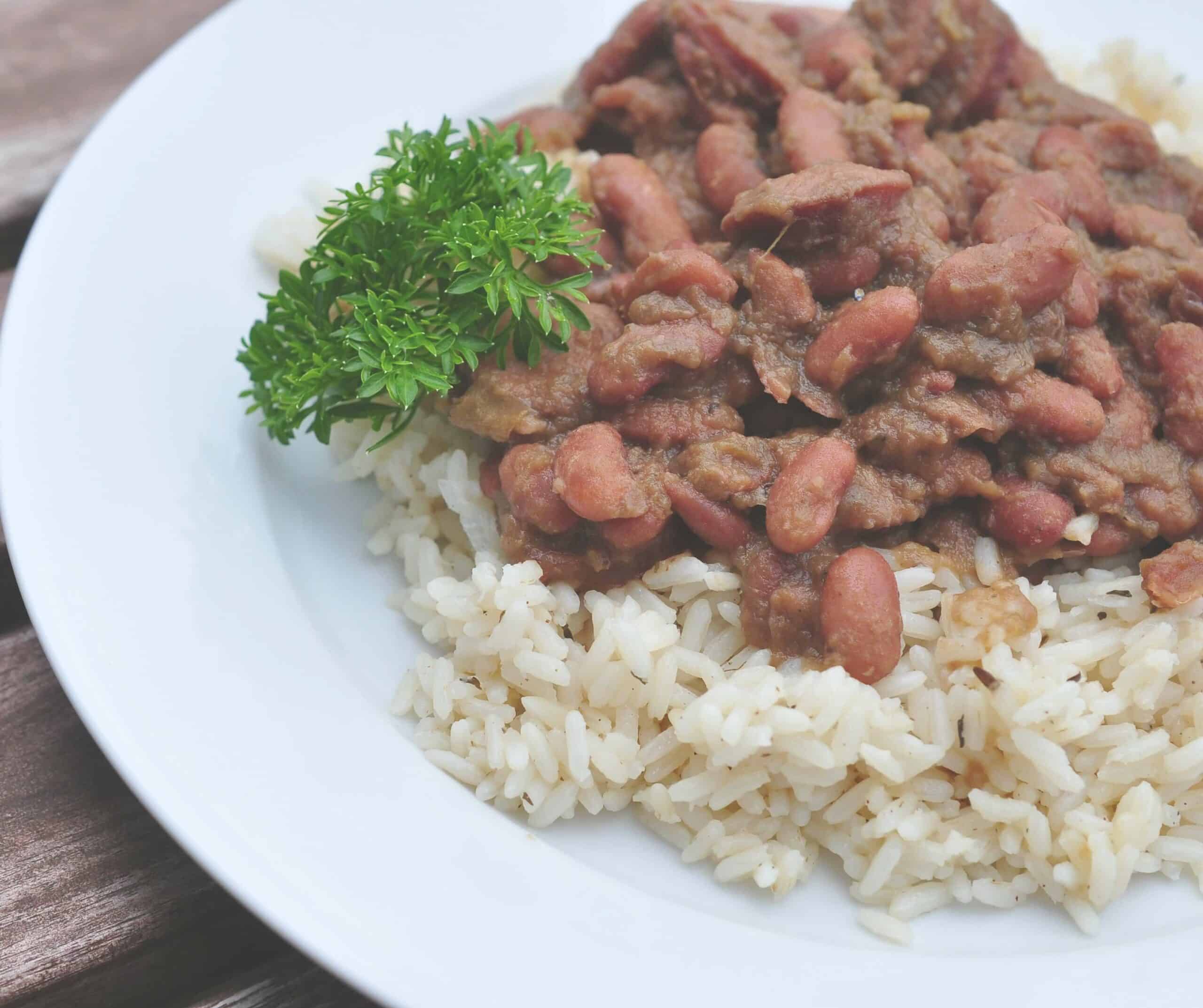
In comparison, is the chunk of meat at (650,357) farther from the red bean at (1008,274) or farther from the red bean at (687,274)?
the red bean at (1008,274)

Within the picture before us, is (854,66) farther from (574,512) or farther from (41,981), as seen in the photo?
(41,981)

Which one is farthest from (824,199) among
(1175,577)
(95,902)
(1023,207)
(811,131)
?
(95,902)

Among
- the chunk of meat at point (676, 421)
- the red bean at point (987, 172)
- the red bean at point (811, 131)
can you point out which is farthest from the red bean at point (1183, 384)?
the chunk of meat at point (676, 421)

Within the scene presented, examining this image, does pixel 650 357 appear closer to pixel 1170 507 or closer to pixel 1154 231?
pixel 1170 507

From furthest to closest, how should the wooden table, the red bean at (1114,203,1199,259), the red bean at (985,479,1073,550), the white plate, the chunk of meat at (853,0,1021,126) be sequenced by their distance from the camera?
the chunk of meat at (853,0,1021,126) < the red bean at (1114,203,1199,259) < the red bean at (985,479,1073,550) < the wooden table < the white plate

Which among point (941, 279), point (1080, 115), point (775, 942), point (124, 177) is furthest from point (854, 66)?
point (775, 942)

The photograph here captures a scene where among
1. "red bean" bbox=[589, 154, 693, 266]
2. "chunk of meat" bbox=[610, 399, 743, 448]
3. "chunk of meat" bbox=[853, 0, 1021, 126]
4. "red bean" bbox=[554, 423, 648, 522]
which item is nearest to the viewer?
"red bean" bbox=[554, 423, 648, 522]

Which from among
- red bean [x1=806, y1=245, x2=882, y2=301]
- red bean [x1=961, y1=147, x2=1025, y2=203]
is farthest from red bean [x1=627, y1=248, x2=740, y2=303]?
red bean [x1=961, y1=147, x2=1025, y2=203]

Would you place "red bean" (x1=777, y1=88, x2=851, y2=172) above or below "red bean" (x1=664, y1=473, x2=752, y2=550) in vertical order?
above

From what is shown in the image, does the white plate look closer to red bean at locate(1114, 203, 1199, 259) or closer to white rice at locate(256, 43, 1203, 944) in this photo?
white rice at locate(256, 43, 1203, 944)
